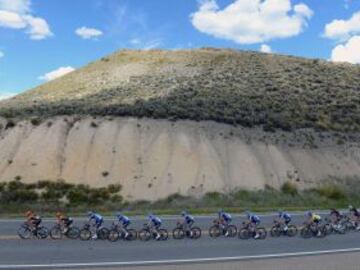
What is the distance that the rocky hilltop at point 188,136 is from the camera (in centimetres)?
4019

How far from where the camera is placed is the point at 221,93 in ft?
187

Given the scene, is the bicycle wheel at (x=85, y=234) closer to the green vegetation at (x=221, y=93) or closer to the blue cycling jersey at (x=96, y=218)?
the blue cycling jersey at (x=96, y=218)

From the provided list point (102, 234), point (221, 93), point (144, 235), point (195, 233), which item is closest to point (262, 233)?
point (195, 233)

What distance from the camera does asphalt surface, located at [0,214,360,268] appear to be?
15.9 meters

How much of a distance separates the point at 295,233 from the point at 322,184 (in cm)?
2117

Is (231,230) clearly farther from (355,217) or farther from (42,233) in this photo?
(42,233)

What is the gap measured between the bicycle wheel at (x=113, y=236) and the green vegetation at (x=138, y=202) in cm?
1275

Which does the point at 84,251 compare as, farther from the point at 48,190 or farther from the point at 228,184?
the point at 228,184

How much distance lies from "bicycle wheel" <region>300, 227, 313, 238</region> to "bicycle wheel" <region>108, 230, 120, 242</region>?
658 centimetres

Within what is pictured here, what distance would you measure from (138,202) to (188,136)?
9.65 m

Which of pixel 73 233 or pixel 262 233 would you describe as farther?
pixel 262 233

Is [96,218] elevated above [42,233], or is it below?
above

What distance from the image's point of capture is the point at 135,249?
17766 mm

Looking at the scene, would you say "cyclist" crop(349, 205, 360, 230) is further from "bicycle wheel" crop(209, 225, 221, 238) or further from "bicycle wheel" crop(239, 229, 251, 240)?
"bicycle wheel" crop(209, 225, 221, 238)
